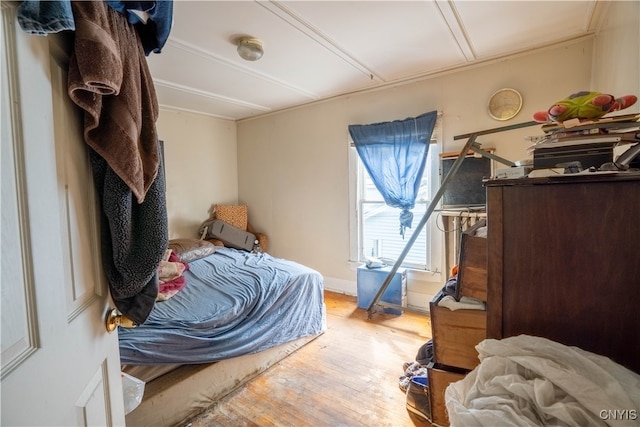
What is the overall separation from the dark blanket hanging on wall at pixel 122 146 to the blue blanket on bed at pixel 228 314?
1020 mm

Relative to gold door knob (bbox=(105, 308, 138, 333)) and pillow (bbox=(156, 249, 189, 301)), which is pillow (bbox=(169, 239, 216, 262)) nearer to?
pillow (bbox=(156, 249, 189, 301))

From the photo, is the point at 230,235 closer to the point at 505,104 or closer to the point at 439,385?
the point at 439,385

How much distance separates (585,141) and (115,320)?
5.18 ft

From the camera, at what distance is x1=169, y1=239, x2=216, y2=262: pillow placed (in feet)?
9.85

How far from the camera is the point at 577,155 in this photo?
1.04 m

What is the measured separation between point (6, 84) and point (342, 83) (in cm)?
300

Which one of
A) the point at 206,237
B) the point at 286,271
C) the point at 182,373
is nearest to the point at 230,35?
the point at 286,271

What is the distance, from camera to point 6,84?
0.45m

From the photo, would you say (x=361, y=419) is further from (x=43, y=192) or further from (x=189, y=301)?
(x=43, y=192)

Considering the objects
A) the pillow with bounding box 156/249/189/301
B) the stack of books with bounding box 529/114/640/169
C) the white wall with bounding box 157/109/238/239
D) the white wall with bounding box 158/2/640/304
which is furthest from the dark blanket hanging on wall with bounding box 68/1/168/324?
the white wall with bounding box 157/109/238/239

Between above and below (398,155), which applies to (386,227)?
below

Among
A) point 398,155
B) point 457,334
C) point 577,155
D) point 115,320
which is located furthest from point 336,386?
point 398,155

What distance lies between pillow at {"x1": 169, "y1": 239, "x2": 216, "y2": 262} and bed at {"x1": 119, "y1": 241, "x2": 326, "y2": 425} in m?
0.19

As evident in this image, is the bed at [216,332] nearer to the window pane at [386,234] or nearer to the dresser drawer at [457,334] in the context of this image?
the window pane at [386,234]
